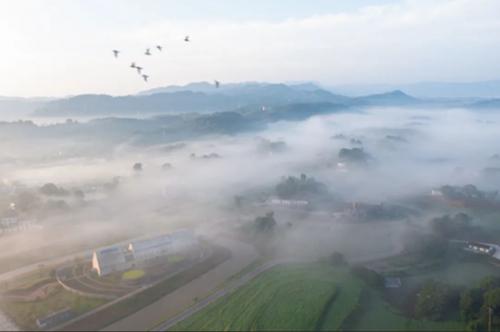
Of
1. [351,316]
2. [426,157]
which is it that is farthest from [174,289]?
[426,157]

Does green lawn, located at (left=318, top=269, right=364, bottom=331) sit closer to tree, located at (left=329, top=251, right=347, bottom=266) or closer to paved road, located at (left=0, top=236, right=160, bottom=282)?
tree, located at (left=329, top=251, right=347, bottom=266)

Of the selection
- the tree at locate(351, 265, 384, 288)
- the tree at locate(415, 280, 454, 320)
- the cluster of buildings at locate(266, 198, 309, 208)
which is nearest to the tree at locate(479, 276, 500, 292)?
the tree at locate(415, 280, 454, 320)

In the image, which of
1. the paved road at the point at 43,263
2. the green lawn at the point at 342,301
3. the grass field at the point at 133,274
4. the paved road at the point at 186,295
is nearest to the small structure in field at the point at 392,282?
the green lawn at the point at 342,301

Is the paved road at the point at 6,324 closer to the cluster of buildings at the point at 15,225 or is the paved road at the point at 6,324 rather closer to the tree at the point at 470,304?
the cluster of buildings at the point at 15,225

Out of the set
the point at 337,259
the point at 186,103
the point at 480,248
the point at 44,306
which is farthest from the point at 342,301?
the point at 186,103

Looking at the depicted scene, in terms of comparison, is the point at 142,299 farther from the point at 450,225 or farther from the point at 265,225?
the point at 450,225

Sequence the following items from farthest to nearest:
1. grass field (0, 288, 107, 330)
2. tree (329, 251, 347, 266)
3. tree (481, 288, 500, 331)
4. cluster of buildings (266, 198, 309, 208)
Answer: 1. cluster of buildings (266, 198, 309, 208)
2. tree (329, 251, 347, 266)
3. grass field (0, 288, 107, 330)
4. tree (481, 288, 500, 331)

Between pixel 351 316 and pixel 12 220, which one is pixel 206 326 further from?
pixel 12 220

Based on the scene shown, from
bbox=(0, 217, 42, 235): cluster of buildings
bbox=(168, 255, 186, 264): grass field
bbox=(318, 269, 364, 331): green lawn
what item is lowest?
bbox=(318, 269, 364, 331): green lawn
